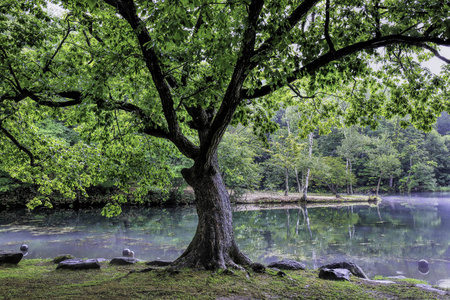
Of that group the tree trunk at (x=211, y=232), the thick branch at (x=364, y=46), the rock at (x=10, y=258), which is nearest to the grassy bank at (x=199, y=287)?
the tree trunk at (x=211, y=232)

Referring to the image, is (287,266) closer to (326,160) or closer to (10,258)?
(10,258)

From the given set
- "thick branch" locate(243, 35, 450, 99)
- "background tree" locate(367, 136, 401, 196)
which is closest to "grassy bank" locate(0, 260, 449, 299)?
"thick branch" locate(243, 35, 450, 99)

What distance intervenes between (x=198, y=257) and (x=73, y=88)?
4273 millimetres

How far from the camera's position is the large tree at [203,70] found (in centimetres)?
381

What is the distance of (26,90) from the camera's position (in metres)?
5.45

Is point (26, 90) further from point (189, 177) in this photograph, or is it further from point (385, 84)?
point (385, 84)

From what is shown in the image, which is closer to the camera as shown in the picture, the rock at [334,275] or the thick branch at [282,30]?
the thick branch at [282,30]

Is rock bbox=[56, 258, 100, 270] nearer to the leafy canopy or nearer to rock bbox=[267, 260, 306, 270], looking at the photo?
the leafy canopy

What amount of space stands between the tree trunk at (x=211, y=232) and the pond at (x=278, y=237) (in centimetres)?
378

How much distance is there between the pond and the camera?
8984 millimetres

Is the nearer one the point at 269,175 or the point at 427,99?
the point at 427,99

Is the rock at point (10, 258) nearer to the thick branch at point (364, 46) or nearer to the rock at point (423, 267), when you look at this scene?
the thick branch at point (364, 46)

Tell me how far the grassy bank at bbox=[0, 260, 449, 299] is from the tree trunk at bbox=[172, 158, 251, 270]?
0.36 m

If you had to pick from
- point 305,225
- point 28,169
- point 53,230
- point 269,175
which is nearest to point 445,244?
point 305,225
